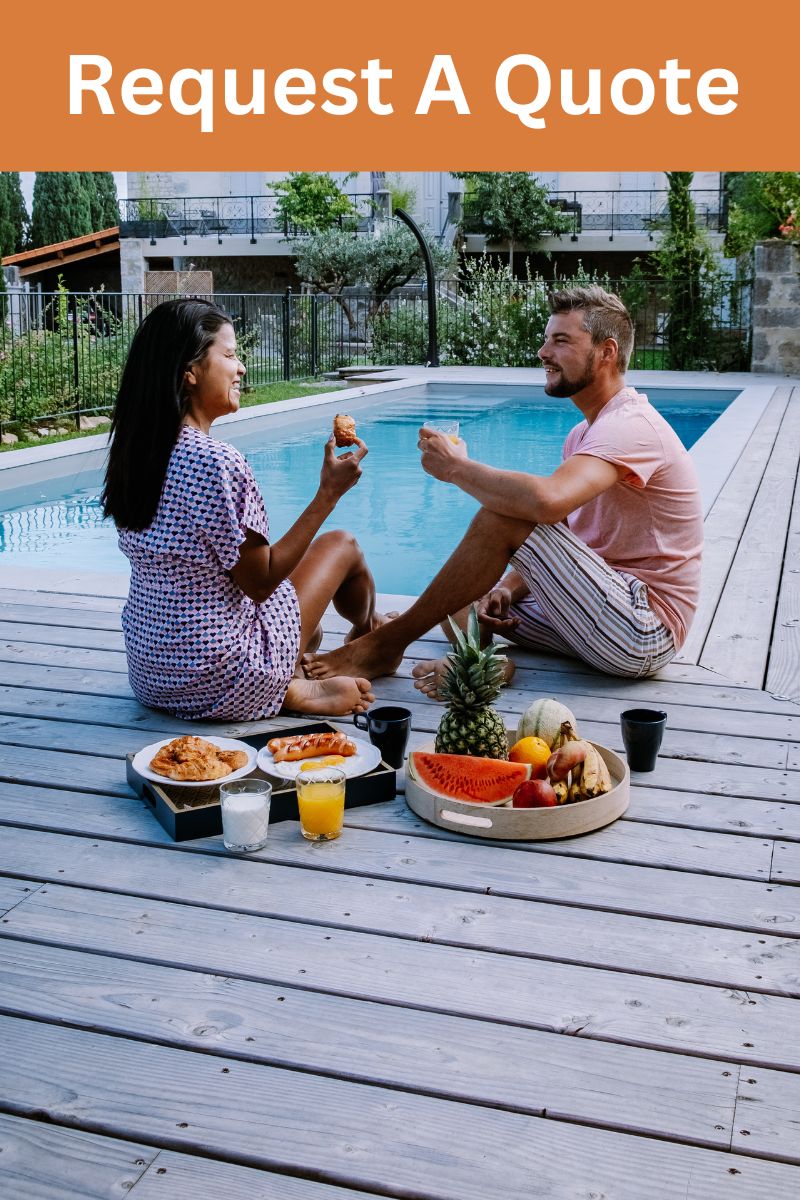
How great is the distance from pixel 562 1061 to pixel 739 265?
16.1 metres

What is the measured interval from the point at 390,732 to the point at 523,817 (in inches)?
17.4

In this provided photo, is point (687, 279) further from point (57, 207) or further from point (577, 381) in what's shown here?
point (57, 207)

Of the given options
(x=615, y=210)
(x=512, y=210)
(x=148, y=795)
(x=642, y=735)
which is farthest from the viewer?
(x=615, y=210)

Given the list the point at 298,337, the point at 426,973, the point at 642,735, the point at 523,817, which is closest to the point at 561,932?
the point at 426,973

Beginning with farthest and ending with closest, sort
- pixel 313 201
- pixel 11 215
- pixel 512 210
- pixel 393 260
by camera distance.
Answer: pixel 11 215, pixel 313 201, pixel 512 210, pixel 393 260

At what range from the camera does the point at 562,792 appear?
2490 mm

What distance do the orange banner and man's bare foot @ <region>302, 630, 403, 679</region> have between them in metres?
8.56

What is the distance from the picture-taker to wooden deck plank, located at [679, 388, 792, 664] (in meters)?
4.01

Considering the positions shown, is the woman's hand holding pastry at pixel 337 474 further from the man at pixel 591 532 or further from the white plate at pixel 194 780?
the white plate at pixel 194 780

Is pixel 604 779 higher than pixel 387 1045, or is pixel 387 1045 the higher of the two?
pixel 604 779

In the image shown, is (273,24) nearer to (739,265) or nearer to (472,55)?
(472,55)

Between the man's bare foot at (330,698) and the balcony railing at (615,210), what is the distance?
86.1 ft

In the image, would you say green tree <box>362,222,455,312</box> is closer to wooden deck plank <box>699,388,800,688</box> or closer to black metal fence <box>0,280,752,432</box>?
black metal fence <box>0,280,752,432</box>

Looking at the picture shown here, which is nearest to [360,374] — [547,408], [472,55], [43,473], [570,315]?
[547,408]
